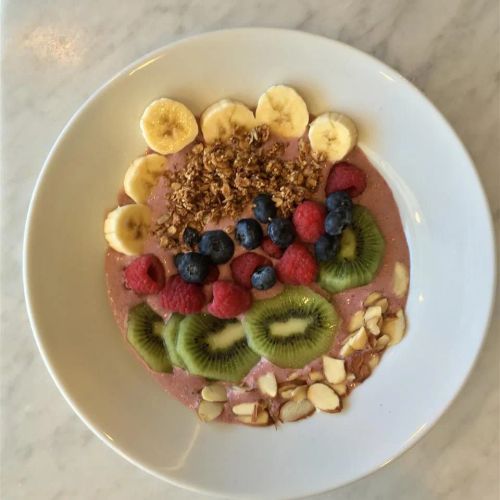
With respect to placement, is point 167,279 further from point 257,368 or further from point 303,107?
point 303,107

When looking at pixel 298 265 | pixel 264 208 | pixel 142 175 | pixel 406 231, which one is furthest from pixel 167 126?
pixel 406 231

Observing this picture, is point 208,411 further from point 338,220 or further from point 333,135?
point 333,135

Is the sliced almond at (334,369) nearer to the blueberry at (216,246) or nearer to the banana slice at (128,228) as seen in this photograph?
the blueberry at (216,246)

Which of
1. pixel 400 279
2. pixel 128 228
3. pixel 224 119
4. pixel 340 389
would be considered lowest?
pixel 340 389

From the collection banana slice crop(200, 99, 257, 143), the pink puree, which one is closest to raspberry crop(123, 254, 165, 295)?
the pink puree

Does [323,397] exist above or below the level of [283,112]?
below

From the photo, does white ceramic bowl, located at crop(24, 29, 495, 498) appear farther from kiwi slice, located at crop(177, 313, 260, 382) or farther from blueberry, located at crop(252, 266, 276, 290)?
blueberry, located at crop(252, 266, 276, 290)

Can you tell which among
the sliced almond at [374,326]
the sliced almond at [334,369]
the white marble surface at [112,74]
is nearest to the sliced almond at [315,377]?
the sliced almond at [334,369]
